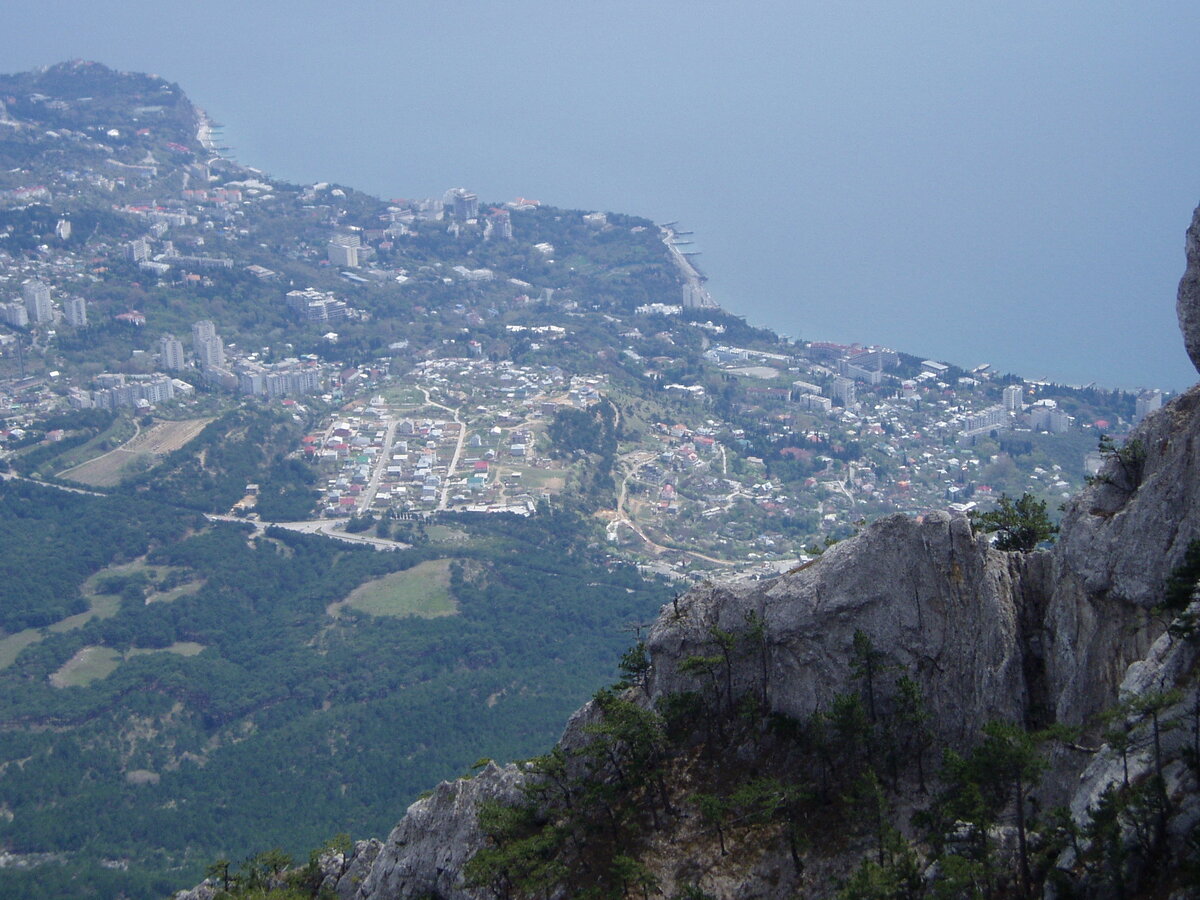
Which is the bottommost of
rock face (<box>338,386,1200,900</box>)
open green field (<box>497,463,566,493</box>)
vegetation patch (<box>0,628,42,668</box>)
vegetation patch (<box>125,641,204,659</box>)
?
rock face (<box>338,386,1200,900</box>)

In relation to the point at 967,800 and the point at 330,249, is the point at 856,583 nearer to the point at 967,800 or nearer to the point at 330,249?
the point at 967,800

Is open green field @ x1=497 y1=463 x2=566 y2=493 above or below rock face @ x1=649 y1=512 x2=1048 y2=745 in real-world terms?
above

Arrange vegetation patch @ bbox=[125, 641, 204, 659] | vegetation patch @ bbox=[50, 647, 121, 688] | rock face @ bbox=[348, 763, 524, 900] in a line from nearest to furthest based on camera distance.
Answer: rock face @ bbox=[348, 763, 524, 900]
vegetation patch @ bbox=[50, 647, 121, 688]
vegetation patch @ bbox=[125, 641, 204, 659]

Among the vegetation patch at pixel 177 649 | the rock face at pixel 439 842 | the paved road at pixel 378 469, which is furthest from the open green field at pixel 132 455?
the rock face at pixel 439 842

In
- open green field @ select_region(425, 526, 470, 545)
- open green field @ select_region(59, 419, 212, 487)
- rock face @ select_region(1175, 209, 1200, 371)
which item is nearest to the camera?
rock face @ select_region(1175, 209, 1200, 371)

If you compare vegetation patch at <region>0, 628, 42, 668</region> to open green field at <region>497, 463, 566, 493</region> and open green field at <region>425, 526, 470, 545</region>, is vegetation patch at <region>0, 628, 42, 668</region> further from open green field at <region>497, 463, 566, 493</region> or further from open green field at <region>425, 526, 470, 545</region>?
open green field at <region>497, 463, 566, 493</region>

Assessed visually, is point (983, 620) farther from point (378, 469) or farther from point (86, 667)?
point (378, 469)

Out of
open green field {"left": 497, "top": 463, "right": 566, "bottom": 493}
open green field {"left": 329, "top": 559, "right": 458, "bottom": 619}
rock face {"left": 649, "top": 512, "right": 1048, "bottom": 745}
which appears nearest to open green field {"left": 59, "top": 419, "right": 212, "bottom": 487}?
open green field {"left": 497, "top": 463, "right": 566, "bottom": 493}
